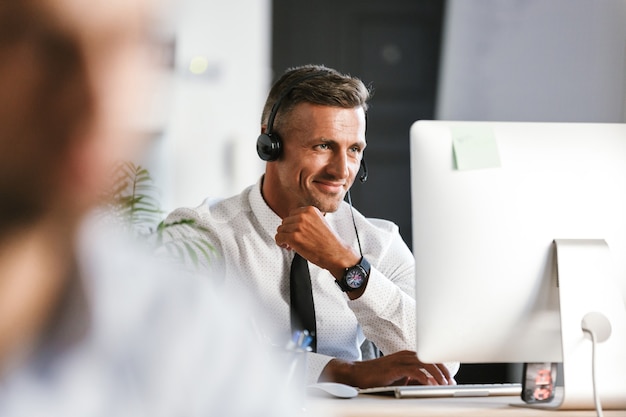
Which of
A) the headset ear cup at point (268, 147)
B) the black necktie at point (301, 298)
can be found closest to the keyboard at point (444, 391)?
the black necktie at point (301, 298)

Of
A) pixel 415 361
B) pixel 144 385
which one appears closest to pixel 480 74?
pixel 415 361

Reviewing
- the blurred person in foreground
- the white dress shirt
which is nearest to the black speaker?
the white dress shirt

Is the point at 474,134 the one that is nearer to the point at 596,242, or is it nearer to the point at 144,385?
the point at 596,242

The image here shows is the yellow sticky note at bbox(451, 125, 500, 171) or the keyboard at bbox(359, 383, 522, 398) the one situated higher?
the yellow sticky note at bbox(451, 125, 500, 171)

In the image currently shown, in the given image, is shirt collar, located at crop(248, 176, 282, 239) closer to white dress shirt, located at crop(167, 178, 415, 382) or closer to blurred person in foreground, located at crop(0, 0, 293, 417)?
white dress shirt, located at crop(167, 178, 415, 382)

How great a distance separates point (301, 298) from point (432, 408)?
74 centimetres

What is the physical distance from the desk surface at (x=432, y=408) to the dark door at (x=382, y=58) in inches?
78.8

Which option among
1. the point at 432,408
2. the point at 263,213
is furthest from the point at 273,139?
the point at 432,408

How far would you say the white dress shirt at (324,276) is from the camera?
1.79m

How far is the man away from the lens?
5.93ft

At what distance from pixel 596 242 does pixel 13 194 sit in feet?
3.65

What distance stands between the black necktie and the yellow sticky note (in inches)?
31.0

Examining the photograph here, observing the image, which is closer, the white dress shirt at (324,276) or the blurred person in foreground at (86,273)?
the blurred person in foreground at (86,273)

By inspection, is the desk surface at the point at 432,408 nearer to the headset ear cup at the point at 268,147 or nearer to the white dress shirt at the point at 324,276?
the white dress shirt at the point at 324,276
